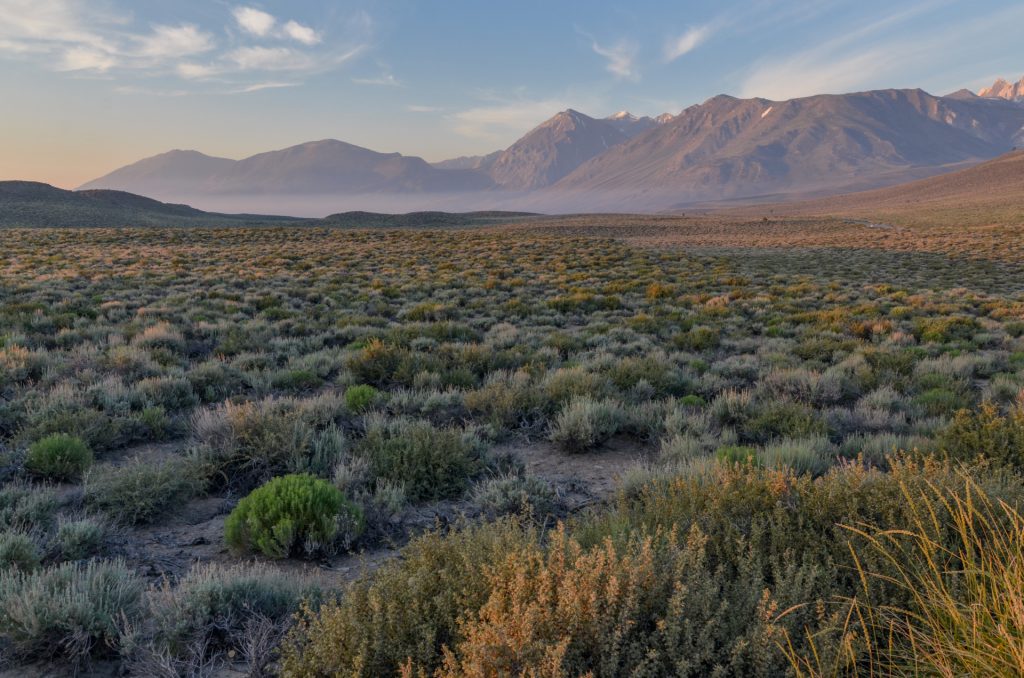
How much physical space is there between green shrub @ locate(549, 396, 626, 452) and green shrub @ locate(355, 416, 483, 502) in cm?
96

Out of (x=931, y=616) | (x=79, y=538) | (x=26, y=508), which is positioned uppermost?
(x=931, y=616)

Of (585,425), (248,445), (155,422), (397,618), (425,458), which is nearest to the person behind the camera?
(397,618)

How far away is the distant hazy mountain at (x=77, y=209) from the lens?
60.2 m

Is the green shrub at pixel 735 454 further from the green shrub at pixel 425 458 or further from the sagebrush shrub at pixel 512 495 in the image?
the green shrub at pixel 425 458

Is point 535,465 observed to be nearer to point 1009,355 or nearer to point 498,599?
point 498,599

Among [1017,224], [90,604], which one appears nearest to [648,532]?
[90,604]

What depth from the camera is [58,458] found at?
4.89 metres

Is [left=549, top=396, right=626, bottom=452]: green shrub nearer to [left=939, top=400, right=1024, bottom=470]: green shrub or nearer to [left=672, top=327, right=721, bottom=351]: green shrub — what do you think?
[left=939, top=400, right=1024, bottom=470]: green shrub

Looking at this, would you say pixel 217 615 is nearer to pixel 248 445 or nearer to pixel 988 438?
pixel 248 445

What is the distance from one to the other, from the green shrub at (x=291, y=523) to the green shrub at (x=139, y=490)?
830 millimetres

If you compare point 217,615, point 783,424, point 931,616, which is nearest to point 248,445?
point 217,615

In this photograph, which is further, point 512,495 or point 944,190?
point 944,190

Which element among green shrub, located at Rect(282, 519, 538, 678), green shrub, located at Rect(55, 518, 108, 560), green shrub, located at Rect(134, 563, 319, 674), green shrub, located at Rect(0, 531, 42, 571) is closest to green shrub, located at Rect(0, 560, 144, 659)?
green shrub, located at Rect(134, 563, 319, 674)

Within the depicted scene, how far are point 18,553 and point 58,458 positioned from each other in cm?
175
